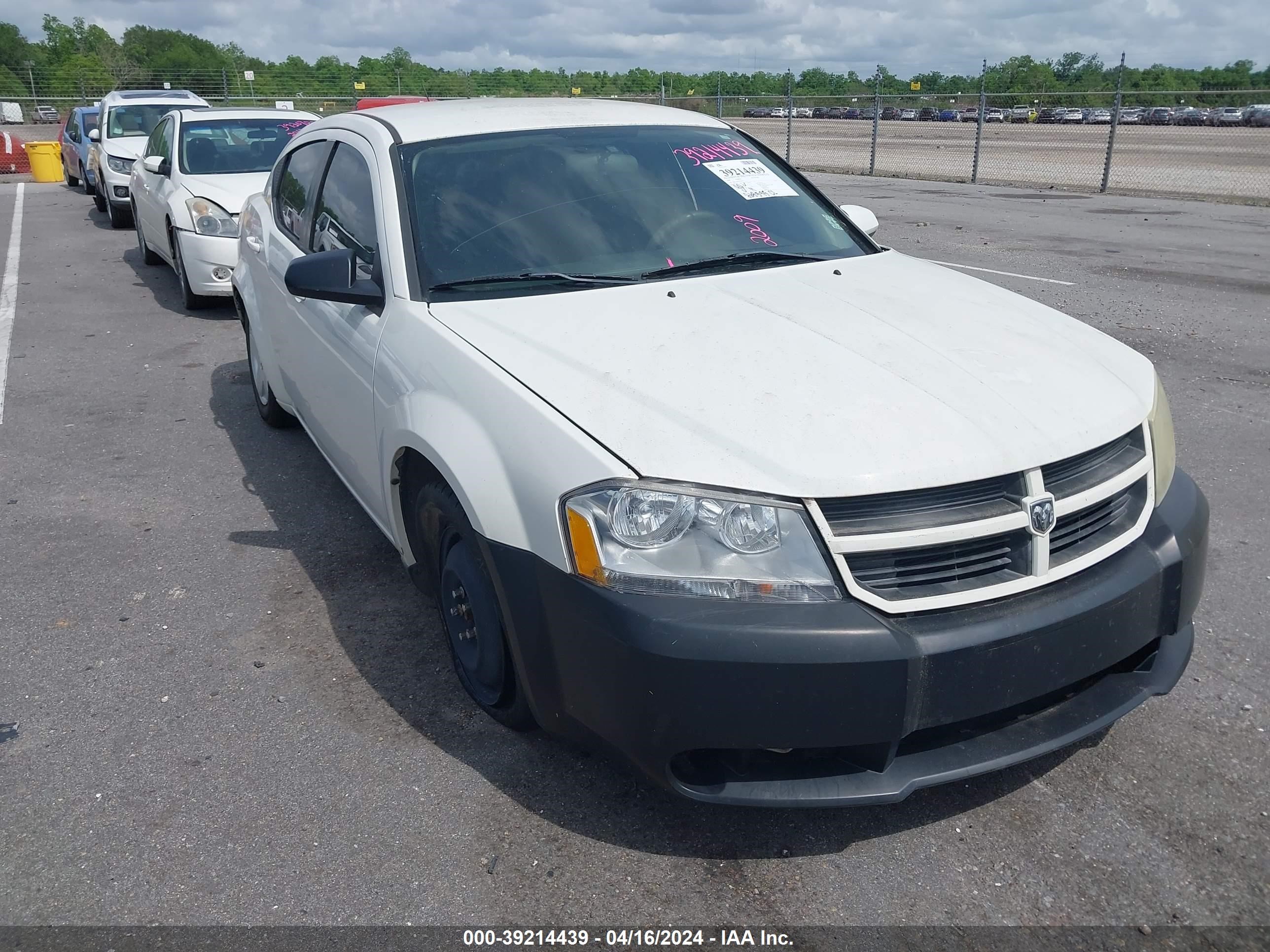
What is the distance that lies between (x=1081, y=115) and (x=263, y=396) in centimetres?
3783

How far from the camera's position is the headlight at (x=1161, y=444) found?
2809 millimetres

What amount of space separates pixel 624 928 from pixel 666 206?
2.37 m

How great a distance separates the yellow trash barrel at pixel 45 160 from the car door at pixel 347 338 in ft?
71.8

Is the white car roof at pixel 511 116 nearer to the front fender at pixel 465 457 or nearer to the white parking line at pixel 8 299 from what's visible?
the front fender at pixel 465 457

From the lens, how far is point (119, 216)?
582 inches

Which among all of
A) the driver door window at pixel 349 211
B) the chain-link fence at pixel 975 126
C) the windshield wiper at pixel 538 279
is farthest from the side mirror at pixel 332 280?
the chain-link fence at pixel 975 126

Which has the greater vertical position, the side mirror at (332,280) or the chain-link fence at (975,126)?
the side mirror at (332,280)

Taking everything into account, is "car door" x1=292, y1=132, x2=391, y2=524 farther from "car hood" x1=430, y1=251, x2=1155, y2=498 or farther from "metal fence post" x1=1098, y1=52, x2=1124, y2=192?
"metal fence post" x1=1098, y1=52, x2=1124, y2=192

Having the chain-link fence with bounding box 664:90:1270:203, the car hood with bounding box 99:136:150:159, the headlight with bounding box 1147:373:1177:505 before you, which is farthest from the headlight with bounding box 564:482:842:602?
the chain-link fence with bounding box 664:90:1270:203

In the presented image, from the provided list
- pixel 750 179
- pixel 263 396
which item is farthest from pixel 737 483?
pixel 263 396

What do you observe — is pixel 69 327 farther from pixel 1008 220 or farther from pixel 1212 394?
pixel 1008 220

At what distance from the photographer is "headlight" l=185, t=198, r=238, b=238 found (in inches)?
344

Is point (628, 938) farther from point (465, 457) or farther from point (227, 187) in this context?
point (227, 187)

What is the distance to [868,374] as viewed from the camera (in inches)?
105
